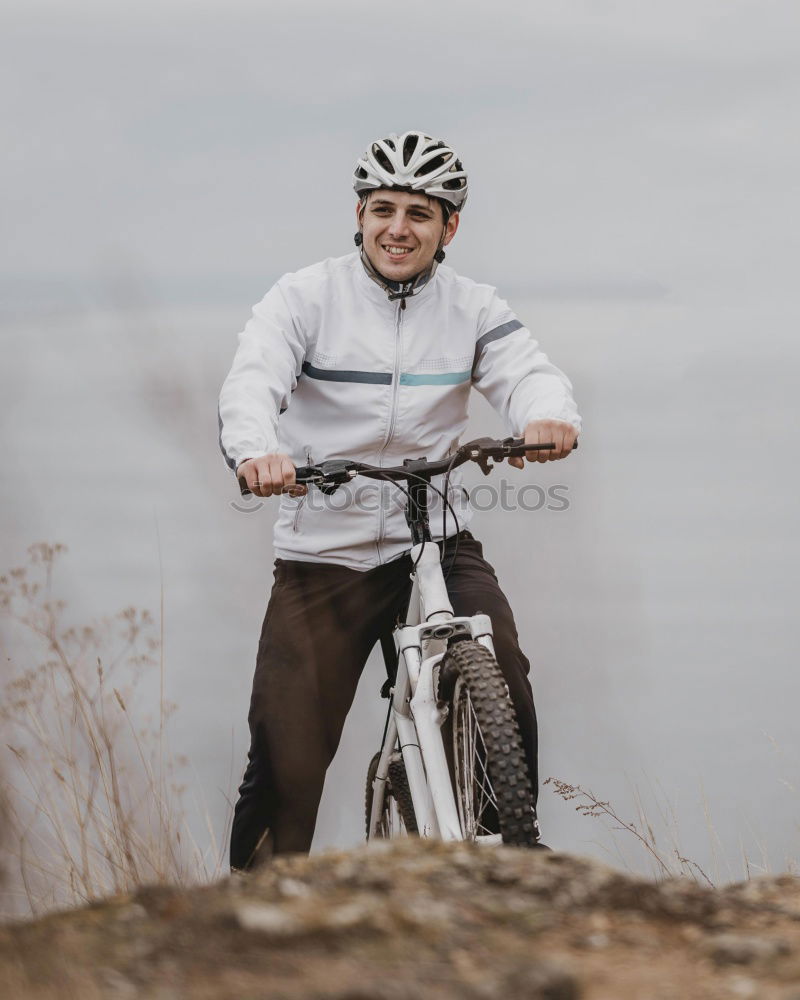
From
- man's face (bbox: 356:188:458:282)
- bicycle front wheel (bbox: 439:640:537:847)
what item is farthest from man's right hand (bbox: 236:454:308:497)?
man's face (bbox: 356:188:458:282)

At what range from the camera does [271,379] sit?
15.8ft

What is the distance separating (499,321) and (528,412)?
0.55 meters

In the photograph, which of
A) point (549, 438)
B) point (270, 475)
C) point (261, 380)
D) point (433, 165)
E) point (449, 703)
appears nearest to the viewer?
point (270, 475)

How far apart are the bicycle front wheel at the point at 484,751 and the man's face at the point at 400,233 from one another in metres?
1.52

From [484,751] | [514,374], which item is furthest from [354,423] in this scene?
[484,751]

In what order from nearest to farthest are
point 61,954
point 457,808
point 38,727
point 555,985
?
point 555,985 < point 61,954 < point 457,808 < point 38,727

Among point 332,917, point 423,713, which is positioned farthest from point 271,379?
point 332,917

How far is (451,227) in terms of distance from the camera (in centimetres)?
529

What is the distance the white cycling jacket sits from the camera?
16.5 feet

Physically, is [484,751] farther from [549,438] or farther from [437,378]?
[437,378]

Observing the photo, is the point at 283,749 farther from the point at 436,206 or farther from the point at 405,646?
the point at 436,206

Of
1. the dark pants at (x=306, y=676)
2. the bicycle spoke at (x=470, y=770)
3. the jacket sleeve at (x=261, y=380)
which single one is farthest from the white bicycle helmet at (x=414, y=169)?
the bicycle spoke at (x=470, y=770)

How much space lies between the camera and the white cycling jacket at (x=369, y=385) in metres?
5.04

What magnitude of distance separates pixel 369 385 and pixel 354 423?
0.15 metres
